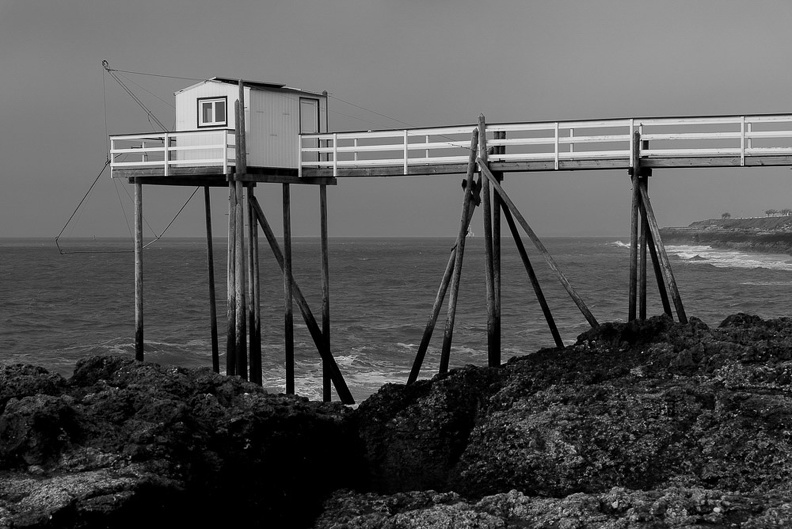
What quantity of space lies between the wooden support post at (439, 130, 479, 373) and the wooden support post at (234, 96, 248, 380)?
419cm

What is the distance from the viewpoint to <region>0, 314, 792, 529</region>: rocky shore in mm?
9812

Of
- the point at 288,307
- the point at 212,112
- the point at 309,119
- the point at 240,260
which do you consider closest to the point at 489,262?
the point at 288,307

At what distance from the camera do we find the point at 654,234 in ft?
53.5

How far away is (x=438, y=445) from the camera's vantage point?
1281 centimetres

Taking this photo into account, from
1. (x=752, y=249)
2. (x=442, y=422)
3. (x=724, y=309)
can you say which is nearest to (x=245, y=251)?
(x=442, y=422)

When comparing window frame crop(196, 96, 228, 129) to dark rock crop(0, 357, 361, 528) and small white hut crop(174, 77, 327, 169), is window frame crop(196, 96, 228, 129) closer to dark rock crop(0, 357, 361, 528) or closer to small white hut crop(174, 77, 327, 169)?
small white hut crop(174, 77, 327, 169)

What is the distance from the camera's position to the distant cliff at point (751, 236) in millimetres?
96844

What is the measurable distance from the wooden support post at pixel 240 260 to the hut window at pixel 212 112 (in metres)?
1.47

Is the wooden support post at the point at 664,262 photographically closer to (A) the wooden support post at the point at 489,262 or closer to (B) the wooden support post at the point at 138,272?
(A) the wooden support post at the point at 489,262

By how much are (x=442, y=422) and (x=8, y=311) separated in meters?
39.5

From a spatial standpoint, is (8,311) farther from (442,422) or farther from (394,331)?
(442,422)

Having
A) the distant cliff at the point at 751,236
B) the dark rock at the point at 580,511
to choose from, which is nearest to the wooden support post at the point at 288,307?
the dark rock at the point at 580,511

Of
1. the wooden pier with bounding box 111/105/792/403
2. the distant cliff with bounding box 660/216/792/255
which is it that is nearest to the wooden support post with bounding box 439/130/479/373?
the wooden pier with bounding box 111/105/792/403

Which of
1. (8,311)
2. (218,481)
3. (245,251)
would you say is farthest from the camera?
(8,311)
